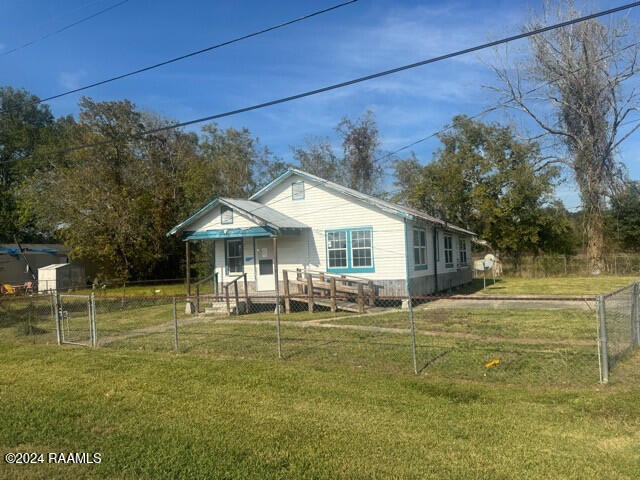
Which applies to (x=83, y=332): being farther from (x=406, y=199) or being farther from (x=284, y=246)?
(x=406, y=199)

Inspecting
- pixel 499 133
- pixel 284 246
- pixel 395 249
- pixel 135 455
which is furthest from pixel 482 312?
pixel 499 133

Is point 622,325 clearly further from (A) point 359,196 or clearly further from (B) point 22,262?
(B) point 22,262

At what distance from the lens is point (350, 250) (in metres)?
18.2

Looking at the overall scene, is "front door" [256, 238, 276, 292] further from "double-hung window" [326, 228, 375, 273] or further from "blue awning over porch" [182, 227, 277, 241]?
"double-hung window" [326, 228, 375, 273]

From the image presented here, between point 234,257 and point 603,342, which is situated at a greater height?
point 234,257

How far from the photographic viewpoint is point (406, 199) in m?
39.2

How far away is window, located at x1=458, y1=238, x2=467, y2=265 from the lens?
27.1 m

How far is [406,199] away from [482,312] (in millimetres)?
25150

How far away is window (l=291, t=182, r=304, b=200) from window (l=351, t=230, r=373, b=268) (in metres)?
2.80

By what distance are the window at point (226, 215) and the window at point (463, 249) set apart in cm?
1365

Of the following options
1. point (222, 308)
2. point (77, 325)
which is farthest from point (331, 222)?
point (77, 325)

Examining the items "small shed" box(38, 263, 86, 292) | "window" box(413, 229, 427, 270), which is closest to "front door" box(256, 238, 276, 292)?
"window" box(413, 229, 427, 270)

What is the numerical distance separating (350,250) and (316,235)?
1.56m

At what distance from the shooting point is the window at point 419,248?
1847 cm
